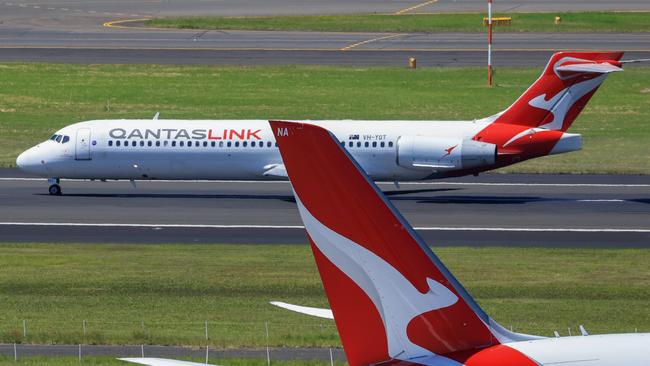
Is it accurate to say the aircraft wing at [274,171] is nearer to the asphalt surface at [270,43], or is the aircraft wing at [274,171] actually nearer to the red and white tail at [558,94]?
the red and white tail at [558,94]

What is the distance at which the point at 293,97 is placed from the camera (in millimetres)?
83688

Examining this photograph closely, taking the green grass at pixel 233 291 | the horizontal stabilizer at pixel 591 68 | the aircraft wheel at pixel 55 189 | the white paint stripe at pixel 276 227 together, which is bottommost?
the green grass at pixel 233 291

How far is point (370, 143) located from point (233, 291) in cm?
1699

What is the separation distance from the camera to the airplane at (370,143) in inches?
2080

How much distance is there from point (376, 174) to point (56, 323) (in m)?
22.8

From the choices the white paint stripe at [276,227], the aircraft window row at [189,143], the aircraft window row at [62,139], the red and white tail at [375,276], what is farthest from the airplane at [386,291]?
the aircraft window row at [62,139]

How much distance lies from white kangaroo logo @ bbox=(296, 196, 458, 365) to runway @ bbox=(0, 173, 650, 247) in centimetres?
3102

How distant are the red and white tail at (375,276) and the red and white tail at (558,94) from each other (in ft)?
126

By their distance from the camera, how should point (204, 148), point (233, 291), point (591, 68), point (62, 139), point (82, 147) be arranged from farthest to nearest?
1. point (62, 139)
2. point (82, 147)
3. point (204, 148)
4. point (591, 68)
5. point (233, 291)

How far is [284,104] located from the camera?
81500mm

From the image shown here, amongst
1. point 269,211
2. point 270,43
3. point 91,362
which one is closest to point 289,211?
point 269,211

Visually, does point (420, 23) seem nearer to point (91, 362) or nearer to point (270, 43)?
point (270, 43)

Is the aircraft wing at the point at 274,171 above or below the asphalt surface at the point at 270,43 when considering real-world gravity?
below

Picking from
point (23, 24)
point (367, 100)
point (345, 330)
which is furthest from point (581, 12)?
point (345, 330)
